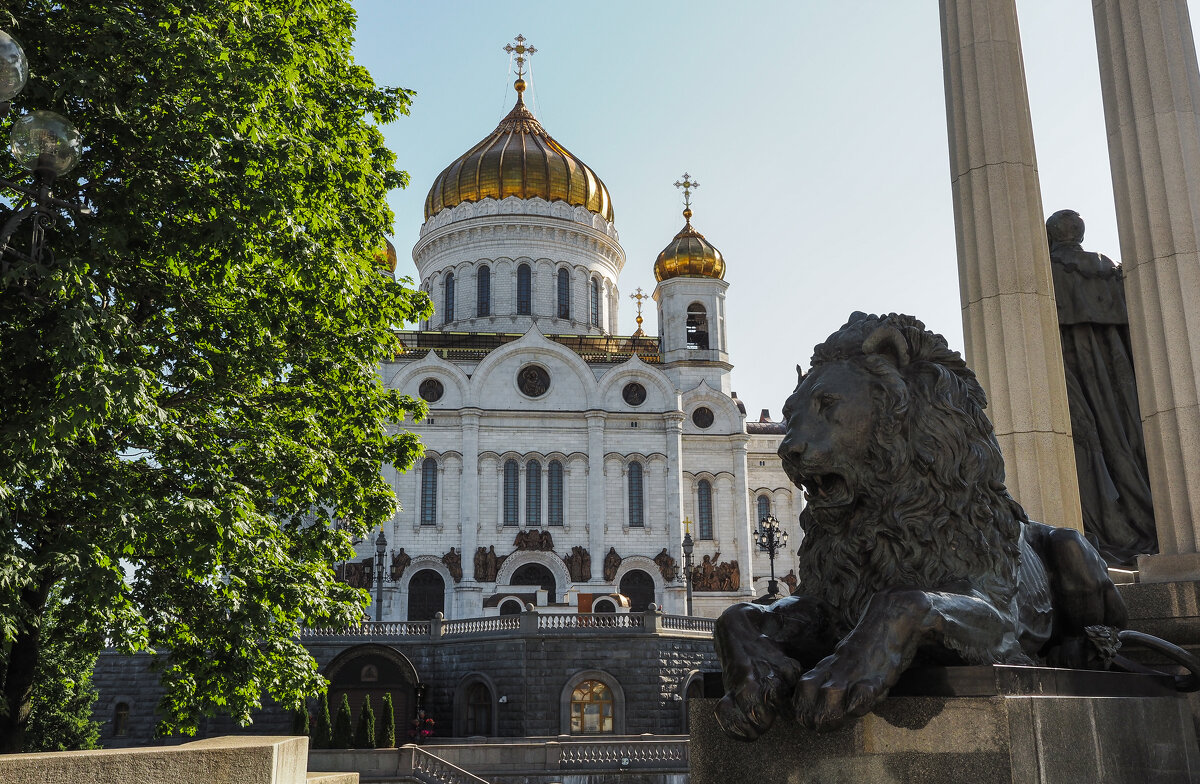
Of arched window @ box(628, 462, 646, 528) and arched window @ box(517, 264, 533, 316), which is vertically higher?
arched window @ box(517, 264, 533, 316)

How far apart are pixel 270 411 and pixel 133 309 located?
1.69 metres

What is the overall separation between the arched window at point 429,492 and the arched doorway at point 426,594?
2051 millimetres

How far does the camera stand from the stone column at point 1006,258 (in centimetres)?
705

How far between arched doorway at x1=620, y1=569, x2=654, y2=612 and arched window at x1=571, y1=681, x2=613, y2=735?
1141cm

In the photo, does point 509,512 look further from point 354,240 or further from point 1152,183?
point 1152,183

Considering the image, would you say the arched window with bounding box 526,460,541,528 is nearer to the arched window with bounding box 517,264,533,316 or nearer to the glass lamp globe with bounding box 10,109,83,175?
the arched window with bounding box 517,264,533,316

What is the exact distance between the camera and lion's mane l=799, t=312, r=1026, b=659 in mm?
3100

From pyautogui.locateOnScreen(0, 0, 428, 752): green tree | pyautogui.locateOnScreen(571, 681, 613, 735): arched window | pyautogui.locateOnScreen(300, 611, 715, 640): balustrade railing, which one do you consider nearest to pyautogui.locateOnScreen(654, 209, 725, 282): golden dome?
pyautogui.locateOnScreen(300, 611, 715, 640): balustrade railing

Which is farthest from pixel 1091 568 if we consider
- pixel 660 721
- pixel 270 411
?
pixel 660 721

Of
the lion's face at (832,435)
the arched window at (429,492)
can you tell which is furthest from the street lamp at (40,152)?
the arched window at (429,492)

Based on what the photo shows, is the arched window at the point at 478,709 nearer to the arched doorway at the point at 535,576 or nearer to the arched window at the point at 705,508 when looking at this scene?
the arched doorway at the point at 535,576

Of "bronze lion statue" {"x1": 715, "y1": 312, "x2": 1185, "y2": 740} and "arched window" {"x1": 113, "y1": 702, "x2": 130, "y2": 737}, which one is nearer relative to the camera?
"bronze lion statue" {"x1": 715, "y1": 312, "x2": 1185, "y2": 740}

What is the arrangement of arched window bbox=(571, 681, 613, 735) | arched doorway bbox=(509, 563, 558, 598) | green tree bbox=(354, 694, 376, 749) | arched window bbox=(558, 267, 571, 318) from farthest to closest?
arched window bbox=(558, 267, 571, 318) < arched doorway bbox=(509, 563, 558, 598) < arched window bbox=(571, 681, 613, 735) < green tree bbox=(354, 694, 376, 749)

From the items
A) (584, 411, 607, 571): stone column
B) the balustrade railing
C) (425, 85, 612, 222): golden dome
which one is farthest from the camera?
(425, 85, 612, 222): golden dome
